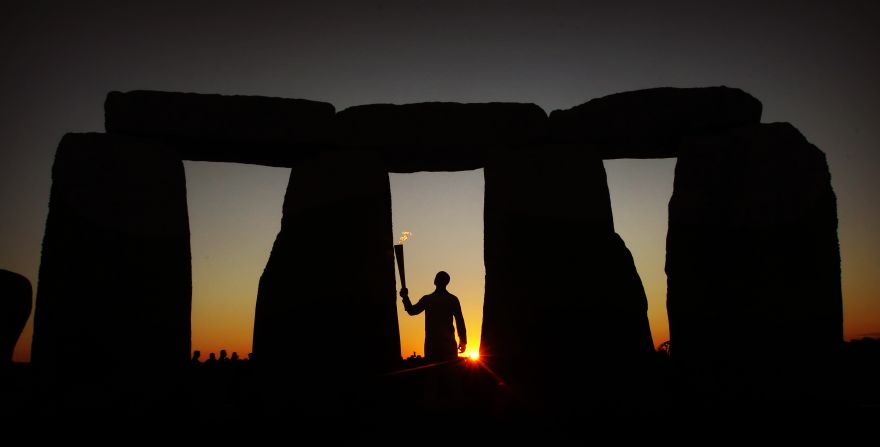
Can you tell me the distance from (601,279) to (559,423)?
2545 mm

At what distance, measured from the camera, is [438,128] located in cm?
743

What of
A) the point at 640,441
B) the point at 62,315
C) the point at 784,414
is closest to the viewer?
the point at 640,441

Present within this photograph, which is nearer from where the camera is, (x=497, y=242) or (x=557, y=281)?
(x=557, y=281)

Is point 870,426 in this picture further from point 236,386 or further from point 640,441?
point 236,386

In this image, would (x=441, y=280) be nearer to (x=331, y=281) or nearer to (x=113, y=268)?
(x=331, y=281)

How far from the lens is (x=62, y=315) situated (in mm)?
6566

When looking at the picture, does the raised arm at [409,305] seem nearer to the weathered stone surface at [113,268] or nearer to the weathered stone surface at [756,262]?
the weathered stone surface at [113,268]

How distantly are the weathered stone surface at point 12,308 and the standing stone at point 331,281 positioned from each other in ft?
6.40

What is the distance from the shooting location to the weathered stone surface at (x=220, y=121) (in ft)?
23.6

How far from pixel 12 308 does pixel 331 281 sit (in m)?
2.68

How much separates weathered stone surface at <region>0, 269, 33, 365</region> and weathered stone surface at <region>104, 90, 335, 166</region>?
1.64m

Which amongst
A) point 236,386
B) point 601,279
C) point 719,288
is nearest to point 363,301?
point 236,386

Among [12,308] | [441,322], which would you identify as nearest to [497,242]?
[441,322]

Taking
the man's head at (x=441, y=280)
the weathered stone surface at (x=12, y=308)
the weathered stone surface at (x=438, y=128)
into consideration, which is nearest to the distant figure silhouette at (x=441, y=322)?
the man's head at (x=441, y=280)
